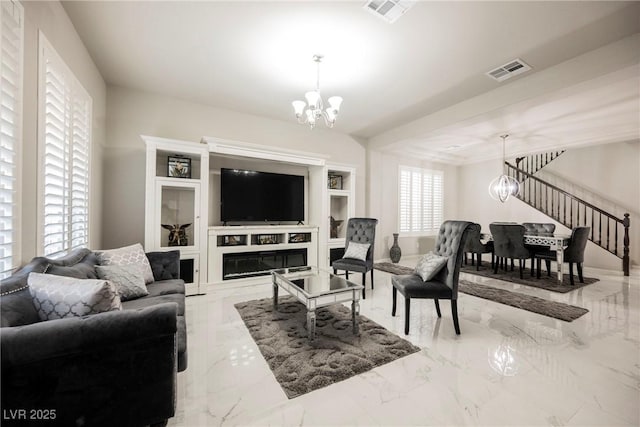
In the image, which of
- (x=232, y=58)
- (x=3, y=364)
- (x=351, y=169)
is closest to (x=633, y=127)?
Result: (x=351, y=169)

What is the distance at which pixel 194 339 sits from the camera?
7.52ft

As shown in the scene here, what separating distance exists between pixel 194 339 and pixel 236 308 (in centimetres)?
75

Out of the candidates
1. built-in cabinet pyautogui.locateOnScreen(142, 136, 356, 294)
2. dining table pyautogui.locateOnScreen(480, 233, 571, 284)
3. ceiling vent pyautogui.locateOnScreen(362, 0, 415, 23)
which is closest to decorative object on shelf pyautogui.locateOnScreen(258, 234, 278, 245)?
built-in cabinet pyautogui.locateOnScreen(142, 136, 356, 294)

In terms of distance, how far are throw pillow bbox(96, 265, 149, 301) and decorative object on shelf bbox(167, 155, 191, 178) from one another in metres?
1.71

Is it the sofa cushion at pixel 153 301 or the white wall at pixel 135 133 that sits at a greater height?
the white wall at pixel 135 133

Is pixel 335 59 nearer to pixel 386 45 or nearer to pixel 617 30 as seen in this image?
pixel 386 45

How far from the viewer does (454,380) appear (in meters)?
1.74

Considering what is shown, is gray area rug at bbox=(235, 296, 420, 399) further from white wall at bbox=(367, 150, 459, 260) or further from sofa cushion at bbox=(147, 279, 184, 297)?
white wall at bbox=(367, 150, 459, 260)

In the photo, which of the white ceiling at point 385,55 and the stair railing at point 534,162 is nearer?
the white ceiling at point 385,55

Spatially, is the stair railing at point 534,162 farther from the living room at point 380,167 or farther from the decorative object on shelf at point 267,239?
the decorative object on shelf at point 267,239

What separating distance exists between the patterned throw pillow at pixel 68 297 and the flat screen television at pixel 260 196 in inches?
110

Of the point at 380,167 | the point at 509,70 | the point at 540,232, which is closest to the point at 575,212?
the point at 540,232

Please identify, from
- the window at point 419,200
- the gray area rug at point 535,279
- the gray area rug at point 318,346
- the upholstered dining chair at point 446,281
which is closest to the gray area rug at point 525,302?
the gray area rug at point 535,279

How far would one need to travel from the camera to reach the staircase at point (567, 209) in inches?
210
